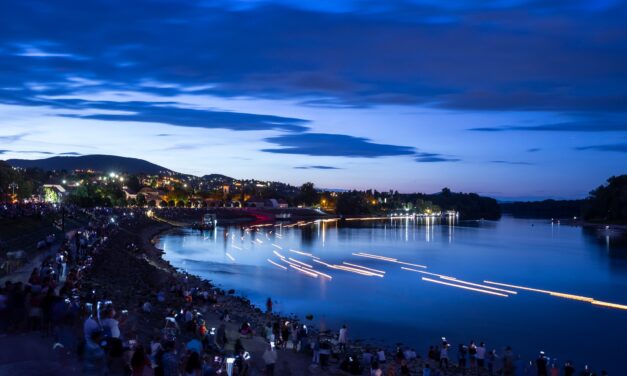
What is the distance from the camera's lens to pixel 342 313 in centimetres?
2792

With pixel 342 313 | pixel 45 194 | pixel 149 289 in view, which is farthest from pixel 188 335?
pixel 45 194

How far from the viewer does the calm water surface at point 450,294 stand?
78.4 ft

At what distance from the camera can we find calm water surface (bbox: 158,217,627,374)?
2389 cm

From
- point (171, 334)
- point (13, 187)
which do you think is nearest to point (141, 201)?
point (13, 187)

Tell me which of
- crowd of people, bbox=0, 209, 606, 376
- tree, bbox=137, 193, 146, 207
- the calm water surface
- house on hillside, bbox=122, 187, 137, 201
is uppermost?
house on hillside, bbox=122, 187, 137, 201

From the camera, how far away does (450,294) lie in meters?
34.6

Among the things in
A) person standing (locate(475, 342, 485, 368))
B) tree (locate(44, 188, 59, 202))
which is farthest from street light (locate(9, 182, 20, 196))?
person standing (locate(475, 342, 485, 368))

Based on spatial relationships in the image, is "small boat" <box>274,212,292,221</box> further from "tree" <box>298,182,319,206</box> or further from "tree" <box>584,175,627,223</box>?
"tree" <box>584,175,627,223</box>

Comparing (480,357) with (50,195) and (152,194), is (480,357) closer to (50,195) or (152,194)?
(50,195)

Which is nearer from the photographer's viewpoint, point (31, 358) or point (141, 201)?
point (31, 358)

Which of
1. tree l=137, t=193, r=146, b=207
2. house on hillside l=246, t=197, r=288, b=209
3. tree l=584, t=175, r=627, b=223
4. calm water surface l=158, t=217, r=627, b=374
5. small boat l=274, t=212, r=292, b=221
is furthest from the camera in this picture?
house on hillside l=246, t=197, r=288, b=209

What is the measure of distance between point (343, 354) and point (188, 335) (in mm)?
4678

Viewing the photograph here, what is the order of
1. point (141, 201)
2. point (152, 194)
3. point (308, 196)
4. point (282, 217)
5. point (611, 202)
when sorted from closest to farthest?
point (611, 202)
point (282, 217)
point (141, 201)
point (152, 194)
point (308, 196)

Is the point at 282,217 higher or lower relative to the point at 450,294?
higher
